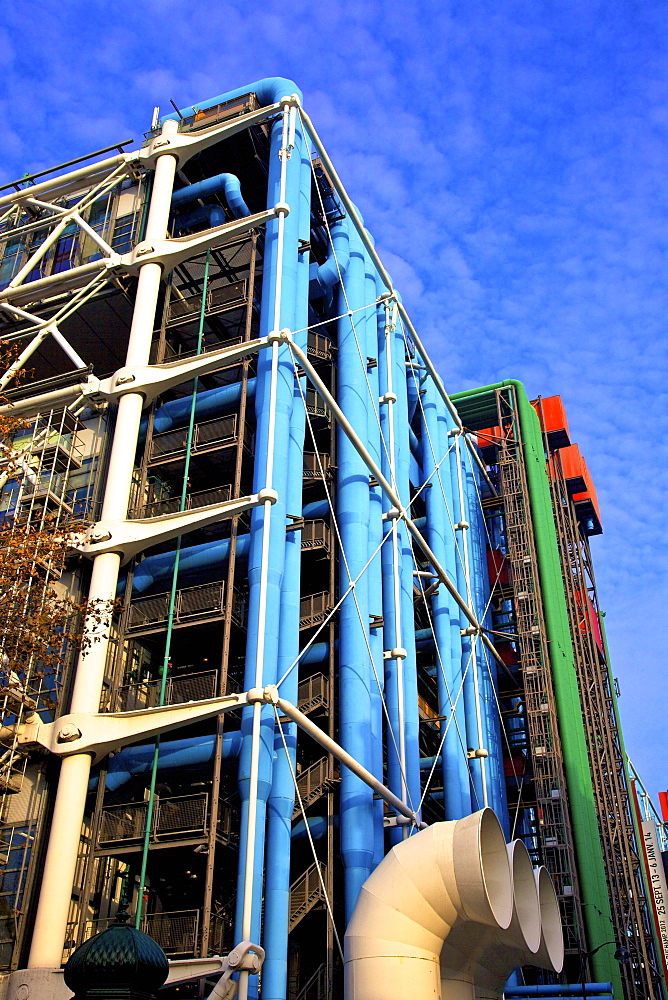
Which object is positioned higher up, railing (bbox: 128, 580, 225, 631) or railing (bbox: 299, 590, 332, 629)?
railing (bbox: 299, 590, 332, 629)

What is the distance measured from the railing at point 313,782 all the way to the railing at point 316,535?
692 cm

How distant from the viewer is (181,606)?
29.1 m

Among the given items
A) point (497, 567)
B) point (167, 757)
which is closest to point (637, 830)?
point (497, 567)

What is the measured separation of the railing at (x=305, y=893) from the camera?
87.6 ft

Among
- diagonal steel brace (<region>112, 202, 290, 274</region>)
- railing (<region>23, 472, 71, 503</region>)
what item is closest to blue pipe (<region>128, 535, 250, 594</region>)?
railing (<region>23, 472, 71, 503</region>)

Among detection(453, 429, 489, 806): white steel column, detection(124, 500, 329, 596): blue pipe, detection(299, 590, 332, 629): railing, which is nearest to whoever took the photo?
detection(124, 500, 329, 596): blue pipe

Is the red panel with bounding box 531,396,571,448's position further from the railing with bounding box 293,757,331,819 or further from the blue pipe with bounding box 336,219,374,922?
the railing with bounding box 293,757,331,819

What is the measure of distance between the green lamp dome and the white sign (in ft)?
188

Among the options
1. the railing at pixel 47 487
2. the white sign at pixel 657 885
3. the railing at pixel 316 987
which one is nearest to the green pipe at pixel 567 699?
the railing at pixel 316 987

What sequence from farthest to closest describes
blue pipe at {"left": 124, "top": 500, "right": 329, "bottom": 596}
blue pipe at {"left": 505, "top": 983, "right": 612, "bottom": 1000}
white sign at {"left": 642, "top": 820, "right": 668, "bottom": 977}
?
white sign at {"left": 642, "top": 820, "right": 668, "bottom": 977}
blue pipe at {"left": 505, "top": 983, "right": 612, "bottom": 1000}
blue pipe at {"left": 124, "top": 500, "right": 329, "bottom": 596}

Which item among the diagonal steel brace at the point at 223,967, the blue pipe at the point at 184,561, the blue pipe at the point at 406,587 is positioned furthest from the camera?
the blue pipe at the point at 406,587

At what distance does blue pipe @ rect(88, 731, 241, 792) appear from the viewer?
25.7m

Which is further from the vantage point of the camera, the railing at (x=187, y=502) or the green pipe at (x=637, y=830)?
the green pipe at (x=637, y=830)

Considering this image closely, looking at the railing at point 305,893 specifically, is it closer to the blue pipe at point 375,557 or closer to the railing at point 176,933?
the blue pipe at point 375,557
